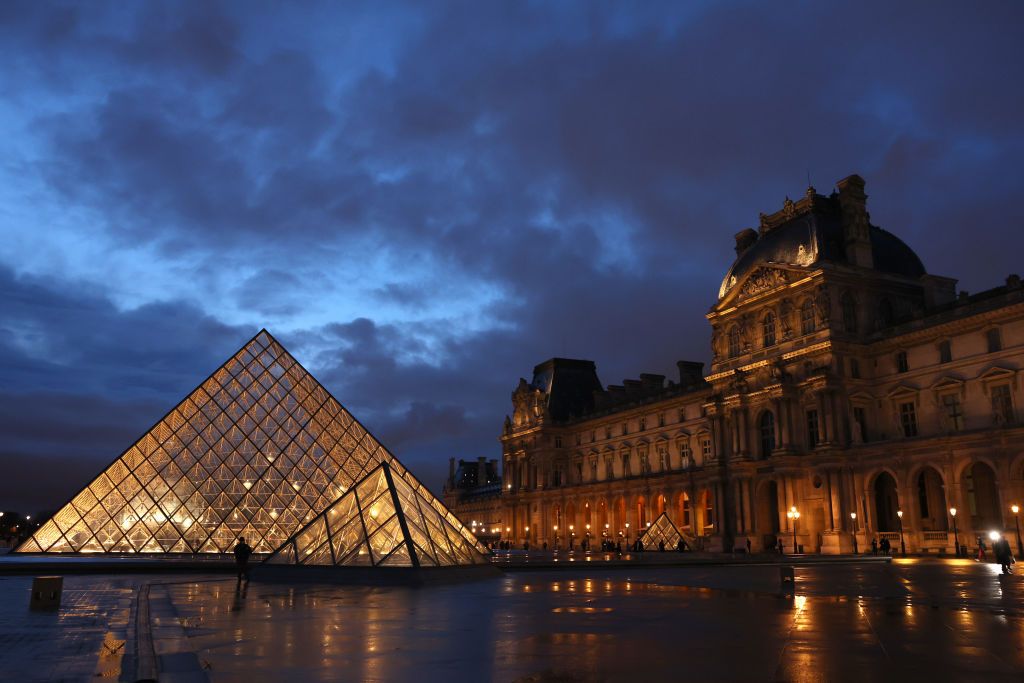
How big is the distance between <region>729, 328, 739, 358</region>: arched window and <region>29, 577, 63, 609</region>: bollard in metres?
42.0

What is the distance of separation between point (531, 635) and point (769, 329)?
134 ft

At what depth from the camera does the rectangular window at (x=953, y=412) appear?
123ft

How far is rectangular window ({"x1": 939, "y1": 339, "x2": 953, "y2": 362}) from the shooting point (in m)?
38.4

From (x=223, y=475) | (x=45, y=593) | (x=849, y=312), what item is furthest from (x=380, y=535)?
(x=849, y=312)

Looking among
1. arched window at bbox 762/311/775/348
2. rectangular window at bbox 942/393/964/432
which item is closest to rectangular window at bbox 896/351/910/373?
rectangular window at bbox 942/393/964/432

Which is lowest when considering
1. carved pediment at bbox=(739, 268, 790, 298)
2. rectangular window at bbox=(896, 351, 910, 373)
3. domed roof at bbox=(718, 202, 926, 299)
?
rectangular window at bbox=(896, 351, 910, 373)

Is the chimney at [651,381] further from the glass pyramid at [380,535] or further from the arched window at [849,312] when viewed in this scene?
the glass pyramid at [380,535]

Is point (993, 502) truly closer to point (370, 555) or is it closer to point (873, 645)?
point (370, 555)

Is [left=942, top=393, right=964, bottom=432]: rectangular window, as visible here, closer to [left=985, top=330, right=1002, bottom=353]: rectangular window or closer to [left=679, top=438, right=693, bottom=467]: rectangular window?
[left=985, top=330, right=1002, bottom=353]: rectangular window

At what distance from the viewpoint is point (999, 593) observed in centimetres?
1419

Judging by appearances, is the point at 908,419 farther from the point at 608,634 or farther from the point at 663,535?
the point at 608,634

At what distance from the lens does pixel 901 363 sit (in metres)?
41.2

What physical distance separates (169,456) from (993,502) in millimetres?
36850

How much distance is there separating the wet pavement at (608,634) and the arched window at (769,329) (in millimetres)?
31851
